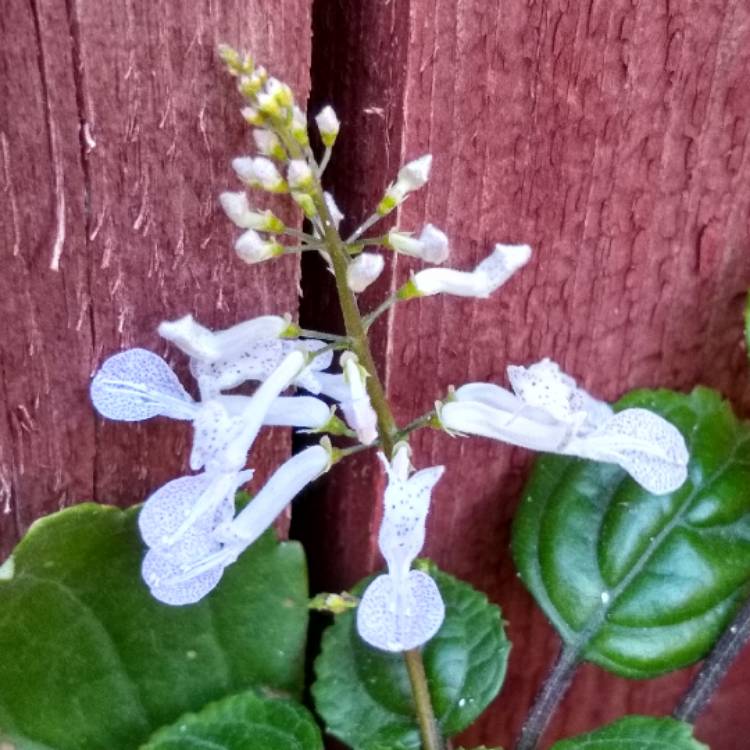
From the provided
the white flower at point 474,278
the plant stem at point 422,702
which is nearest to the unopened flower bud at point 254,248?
the white flower at point 474,278

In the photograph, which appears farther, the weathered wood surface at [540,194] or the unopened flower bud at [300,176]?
the weathered wood surface at [540,194]

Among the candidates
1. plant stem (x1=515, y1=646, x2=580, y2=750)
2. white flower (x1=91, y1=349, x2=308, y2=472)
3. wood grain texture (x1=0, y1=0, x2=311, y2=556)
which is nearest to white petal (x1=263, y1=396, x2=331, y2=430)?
white flower (x1=91, y1=349, x2=308, y2=472)

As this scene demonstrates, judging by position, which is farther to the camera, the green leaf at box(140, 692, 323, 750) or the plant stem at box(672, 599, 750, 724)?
the plant stem at box(672, 599, 750, 724)

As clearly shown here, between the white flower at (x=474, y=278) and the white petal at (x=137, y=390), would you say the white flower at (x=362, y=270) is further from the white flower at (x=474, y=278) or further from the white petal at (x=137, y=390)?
the white petal at (x=137, y=390)

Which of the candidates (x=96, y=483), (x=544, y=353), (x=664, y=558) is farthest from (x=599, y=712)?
(x=96, y=483)

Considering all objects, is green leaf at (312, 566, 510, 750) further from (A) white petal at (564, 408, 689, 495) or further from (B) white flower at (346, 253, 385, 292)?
(B) white flower at (346, 253, 385, 292)

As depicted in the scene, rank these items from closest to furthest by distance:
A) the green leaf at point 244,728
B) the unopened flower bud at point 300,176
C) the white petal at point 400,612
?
1. the unopened flower bud at point 300,176
2. the white petal at point 400,612
3. the green leaf at point 244,728
